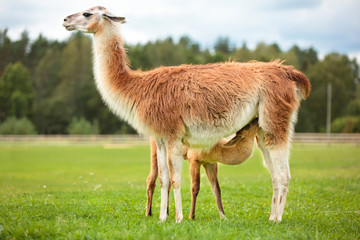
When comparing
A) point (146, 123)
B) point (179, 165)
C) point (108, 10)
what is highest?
point (108, 10)

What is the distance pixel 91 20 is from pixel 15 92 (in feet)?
174

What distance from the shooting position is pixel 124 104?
627 cm

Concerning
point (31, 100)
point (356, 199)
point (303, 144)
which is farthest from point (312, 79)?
point (356, 199)

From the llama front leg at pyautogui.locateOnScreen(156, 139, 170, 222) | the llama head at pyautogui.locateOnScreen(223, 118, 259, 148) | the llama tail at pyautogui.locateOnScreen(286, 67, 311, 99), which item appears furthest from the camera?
the llama head at pyautogui.locateOnScreen(223, 118, 259, 148)

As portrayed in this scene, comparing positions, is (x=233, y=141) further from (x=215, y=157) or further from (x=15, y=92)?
(x=15, y=92)

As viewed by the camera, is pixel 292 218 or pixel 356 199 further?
pixel 356 199

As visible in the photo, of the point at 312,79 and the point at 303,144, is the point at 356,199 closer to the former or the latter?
the point at 303,144

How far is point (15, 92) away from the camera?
54.5 meters

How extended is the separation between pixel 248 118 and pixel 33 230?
3.65m

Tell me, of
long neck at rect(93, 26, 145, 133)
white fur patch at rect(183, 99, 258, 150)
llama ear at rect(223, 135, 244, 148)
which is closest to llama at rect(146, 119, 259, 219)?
llama ear at rect(223, 135, 244, 148)

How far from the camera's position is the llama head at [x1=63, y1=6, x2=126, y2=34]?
21.2 feet

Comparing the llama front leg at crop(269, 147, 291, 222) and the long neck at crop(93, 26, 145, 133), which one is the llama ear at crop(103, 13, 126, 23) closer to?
the long neck at crop(93, 26, 145, 133)

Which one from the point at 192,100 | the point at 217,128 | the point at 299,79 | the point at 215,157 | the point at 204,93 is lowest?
the point at 215,157

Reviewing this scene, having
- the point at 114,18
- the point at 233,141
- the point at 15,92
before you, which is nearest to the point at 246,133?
the point at 233,141
